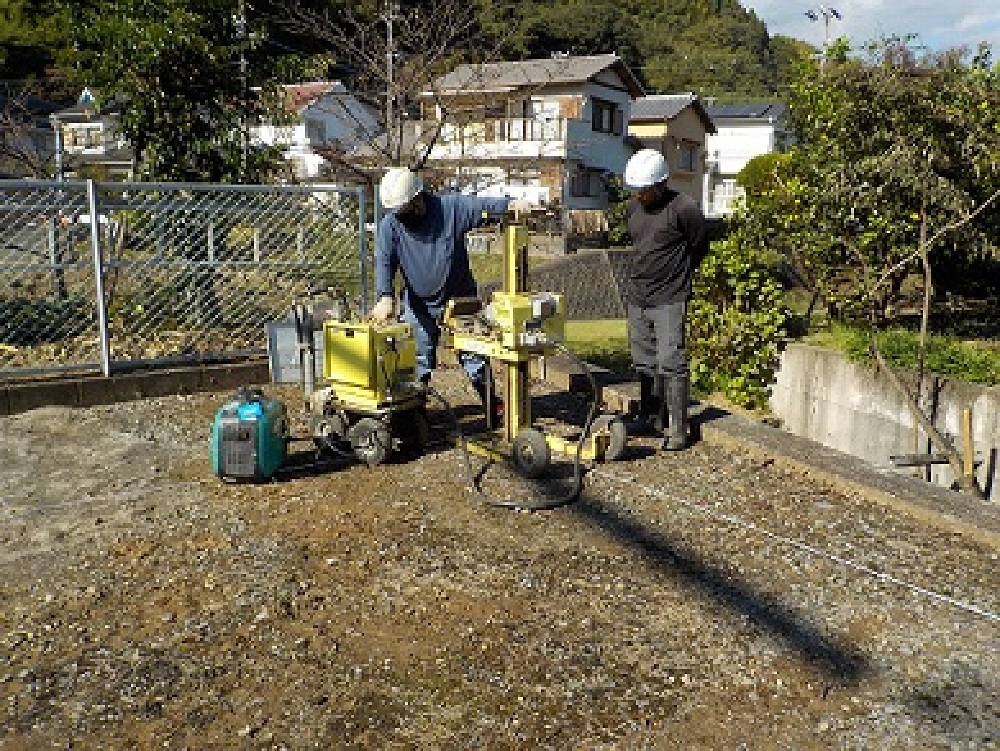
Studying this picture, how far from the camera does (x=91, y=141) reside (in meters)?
11.8

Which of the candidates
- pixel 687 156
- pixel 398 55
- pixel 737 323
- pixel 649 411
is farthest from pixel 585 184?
pixel 649 411

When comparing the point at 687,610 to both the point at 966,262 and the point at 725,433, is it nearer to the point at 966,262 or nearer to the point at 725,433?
the point at 725,433

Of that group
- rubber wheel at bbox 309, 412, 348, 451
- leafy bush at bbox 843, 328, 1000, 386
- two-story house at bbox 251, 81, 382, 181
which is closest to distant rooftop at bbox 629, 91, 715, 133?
two-story house at bbox 251, 81, 382, 181

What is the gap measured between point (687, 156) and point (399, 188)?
3207 centimetres

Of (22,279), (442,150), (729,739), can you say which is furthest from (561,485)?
(442,150)

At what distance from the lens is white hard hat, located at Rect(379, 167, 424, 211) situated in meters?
4.47

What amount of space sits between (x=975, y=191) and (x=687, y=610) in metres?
6.35

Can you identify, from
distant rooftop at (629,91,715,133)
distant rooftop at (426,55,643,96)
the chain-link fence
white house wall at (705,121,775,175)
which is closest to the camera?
the chain-link fence

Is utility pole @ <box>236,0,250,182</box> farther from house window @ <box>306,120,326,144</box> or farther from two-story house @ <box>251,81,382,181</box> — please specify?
house window @ <box>306,120,326,144</box>

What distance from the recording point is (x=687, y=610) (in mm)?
3023

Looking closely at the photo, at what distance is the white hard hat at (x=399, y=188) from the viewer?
4473mm

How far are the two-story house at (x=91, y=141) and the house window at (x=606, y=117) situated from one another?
54.8 feet

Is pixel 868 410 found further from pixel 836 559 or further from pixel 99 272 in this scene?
pixel 99 272

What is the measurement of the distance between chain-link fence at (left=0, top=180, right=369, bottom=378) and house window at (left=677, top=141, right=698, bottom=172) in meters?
28.7
